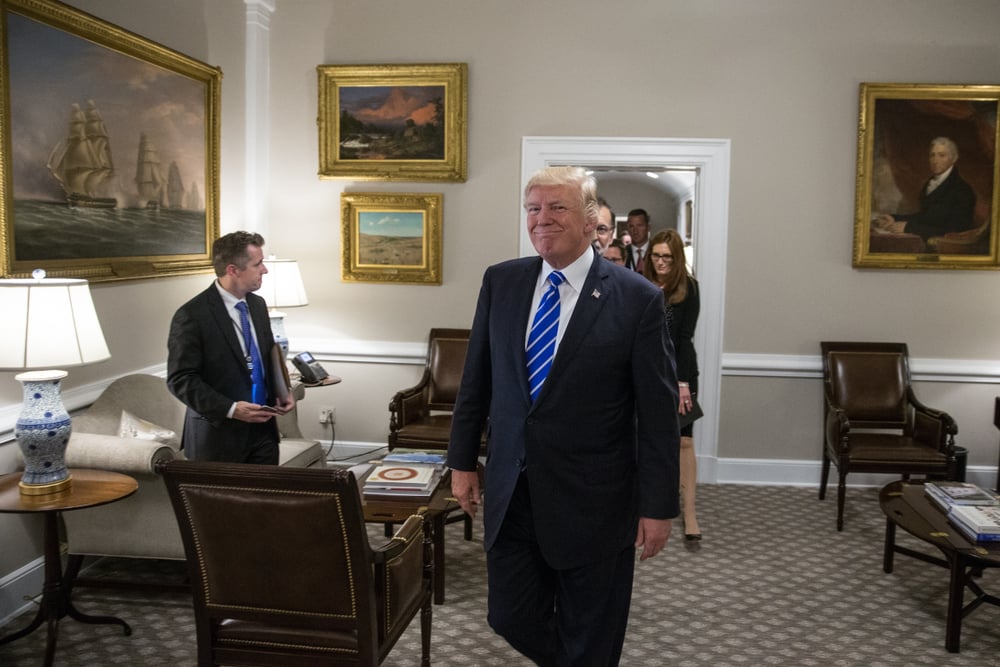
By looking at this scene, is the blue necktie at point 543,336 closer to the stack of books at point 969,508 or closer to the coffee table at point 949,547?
the coffee table at point 949,547

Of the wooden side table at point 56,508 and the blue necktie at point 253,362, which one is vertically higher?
the blue necktie at point 253,362

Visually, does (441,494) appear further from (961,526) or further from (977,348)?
(977,348)

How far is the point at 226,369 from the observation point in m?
3.82

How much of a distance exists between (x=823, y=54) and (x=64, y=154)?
4.87 meters

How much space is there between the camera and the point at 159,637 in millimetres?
3754

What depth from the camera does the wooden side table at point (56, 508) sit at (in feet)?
10.8

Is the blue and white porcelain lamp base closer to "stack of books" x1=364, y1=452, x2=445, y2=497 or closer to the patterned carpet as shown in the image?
the patterned carpet

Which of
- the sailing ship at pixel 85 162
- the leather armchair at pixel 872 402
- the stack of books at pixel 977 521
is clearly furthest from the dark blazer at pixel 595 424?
the leather armchair at pixel 872 402

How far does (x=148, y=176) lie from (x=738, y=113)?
3.94 meters

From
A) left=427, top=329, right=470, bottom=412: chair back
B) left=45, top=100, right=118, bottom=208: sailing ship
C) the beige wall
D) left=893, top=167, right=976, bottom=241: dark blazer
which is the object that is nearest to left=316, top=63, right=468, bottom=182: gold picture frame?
the beige wall

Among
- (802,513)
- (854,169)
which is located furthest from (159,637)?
(854,169)

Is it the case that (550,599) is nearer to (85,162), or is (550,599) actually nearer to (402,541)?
(402,541)

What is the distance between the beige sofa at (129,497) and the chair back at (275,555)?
1.11 metres

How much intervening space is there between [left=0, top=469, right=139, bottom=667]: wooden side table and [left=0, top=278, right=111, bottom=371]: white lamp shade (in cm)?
53
